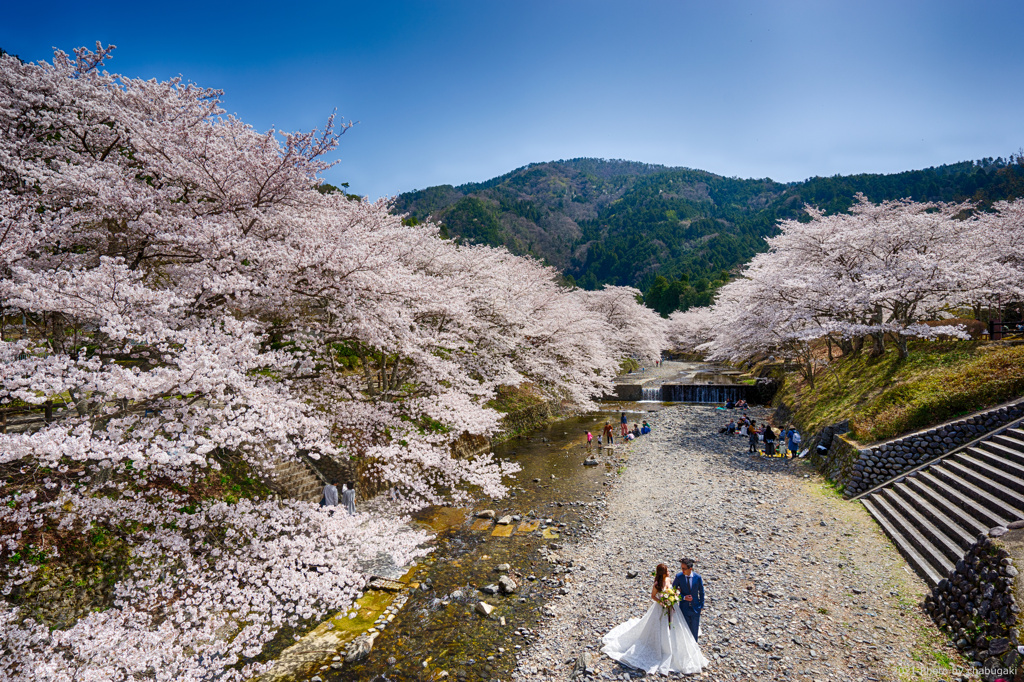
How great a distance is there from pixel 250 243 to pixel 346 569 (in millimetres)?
6418

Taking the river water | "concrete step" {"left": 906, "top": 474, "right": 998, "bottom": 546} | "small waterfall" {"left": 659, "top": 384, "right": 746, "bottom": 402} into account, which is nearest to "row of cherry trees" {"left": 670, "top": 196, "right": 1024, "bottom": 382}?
"small waterfall" {"left": 659, "top": 384, "right": 746, "bottom": 402}

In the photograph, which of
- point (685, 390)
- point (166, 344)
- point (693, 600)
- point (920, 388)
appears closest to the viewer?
point (166, 344)

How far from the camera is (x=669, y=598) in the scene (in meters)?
6.80

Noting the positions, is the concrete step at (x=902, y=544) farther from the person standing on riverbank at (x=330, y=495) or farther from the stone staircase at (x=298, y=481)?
the stone staircase at (x=298, y=481)

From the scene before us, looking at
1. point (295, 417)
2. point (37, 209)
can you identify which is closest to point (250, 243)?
point (295, 417)

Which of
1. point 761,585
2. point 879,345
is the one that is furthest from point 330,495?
point 879,345

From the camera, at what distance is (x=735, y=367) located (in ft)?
165

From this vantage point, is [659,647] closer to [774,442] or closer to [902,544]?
[902,544]

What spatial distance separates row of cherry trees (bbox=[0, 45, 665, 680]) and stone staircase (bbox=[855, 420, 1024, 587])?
36.4 feet

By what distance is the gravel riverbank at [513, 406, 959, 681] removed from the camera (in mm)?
6906

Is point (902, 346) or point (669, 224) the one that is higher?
point (669, 224)

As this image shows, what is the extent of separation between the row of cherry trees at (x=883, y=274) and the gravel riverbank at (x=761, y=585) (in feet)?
25.8

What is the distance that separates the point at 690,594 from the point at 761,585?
10.5ft

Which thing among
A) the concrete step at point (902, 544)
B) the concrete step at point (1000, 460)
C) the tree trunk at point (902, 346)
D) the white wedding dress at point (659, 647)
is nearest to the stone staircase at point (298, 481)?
the white wedding dress at point (659, 647)
